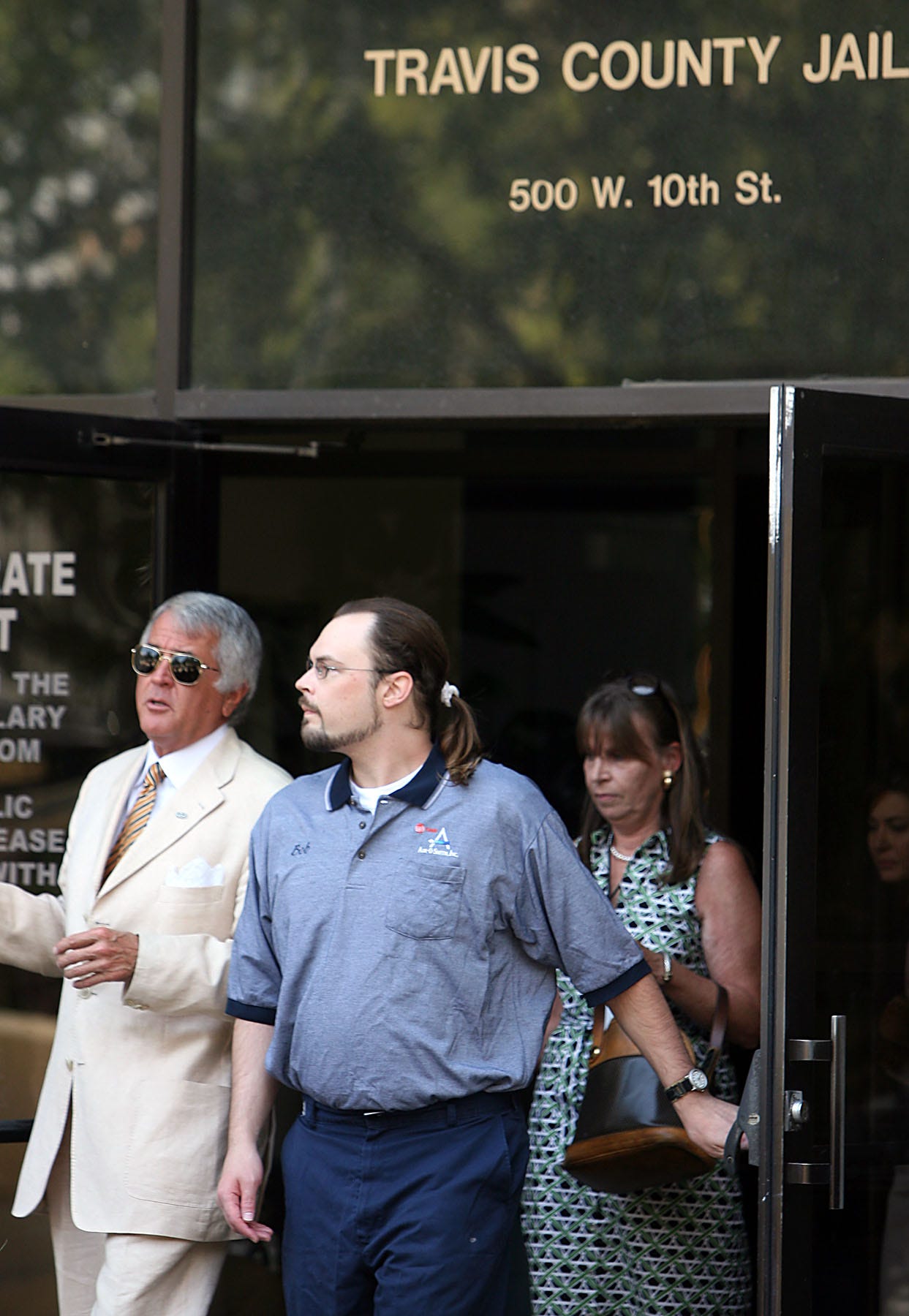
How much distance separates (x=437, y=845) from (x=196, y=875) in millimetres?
743

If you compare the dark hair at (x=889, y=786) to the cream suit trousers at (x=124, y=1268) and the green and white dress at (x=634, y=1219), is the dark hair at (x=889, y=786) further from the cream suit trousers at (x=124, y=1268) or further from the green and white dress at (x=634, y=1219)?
the cream suit trousers at (x=124, y=1268)

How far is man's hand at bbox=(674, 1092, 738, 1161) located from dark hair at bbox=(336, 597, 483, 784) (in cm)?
76

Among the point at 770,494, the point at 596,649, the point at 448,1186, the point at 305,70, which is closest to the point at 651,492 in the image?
the point at 596,649

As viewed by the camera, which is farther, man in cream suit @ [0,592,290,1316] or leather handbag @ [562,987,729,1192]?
man in cream suit @ [0,592,290,1316]

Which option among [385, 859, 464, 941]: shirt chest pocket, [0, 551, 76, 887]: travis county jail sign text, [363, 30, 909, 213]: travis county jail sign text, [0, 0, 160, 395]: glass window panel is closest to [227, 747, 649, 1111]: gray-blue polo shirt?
[385, 859, 464, 941]: shirt chest pocket

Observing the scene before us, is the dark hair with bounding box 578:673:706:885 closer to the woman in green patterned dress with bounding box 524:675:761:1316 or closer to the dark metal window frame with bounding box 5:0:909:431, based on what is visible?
the woman in green patterned dress with bounding box 524:675:761:1316

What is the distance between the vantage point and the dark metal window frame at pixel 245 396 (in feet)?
13.2

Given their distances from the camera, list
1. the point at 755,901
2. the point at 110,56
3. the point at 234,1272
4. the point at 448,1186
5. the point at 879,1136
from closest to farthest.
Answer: the point at 448,1186 < the point at 879,1136 < the point at 755,901 < the point at 110,56 < the point at 234,1272

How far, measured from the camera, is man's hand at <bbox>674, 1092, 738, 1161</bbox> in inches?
132

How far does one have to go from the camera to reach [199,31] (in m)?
4.41

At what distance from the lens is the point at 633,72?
4094 millimetres

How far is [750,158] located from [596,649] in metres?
3.16

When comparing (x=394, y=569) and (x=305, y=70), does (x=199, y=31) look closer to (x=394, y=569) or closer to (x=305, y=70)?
(x=305, y=70)

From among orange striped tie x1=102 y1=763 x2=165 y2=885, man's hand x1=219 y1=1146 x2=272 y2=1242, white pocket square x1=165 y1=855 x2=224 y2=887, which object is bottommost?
man's hand x1=219 y1=1146 x2=272 y2=1242
